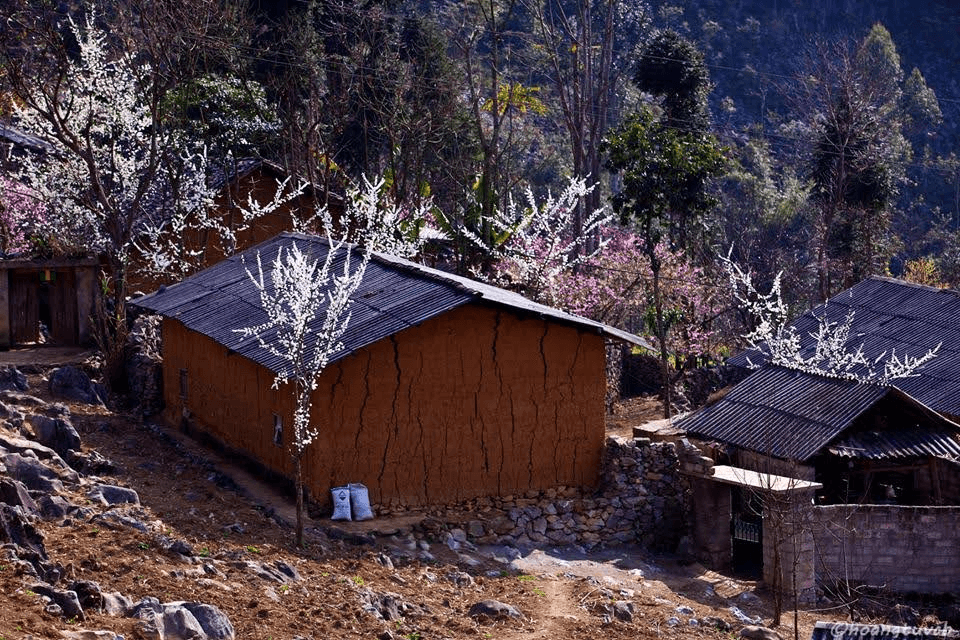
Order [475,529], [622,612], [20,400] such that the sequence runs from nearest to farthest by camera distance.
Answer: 1. [622,612]
2. [475,529]
3. [20,400]

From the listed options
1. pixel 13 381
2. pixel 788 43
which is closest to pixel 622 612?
pixel 13 381

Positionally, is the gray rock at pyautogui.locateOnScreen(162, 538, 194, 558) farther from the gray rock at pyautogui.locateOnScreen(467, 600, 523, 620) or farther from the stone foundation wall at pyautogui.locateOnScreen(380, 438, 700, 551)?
the stone foundation wall at pyautogui.locateOnScreen(380, 438, 700, 551)

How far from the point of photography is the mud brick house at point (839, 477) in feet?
50.9

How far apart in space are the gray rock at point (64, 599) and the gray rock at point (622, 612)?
5886mm

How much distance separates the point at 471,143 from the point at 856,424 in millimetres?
24534

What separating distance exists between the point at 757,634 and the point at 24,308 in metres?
18.8

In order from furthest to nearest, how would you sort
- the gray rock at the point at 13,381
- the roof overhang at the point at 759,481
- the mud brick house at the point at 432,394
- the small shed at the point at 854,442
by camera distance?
the gray rock at the point at 13,381, the small shed at the point at 854,442, the mud brick house at the point at 432,394, the roof overhang at the point at 759,481

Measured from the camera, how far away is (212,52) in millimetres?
30938

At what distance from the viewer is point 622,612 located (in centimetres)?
1336

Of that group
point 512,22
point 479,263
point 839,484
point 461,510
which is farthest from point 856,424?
point 512,22

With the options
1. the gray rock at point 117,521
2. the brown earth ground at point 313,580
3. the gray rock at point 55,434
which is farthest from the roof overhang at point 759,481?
the gray rock at point 55,434

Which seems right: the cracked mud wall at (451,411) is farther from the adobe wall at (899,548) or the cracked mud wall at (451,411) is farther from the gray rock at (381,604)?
the adobe wall at (899,548)

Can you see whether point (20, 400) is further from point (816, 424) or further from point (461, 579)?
point (816, 424)

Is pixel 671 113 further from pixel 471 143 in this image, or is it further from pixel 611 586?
pixel 611 586
